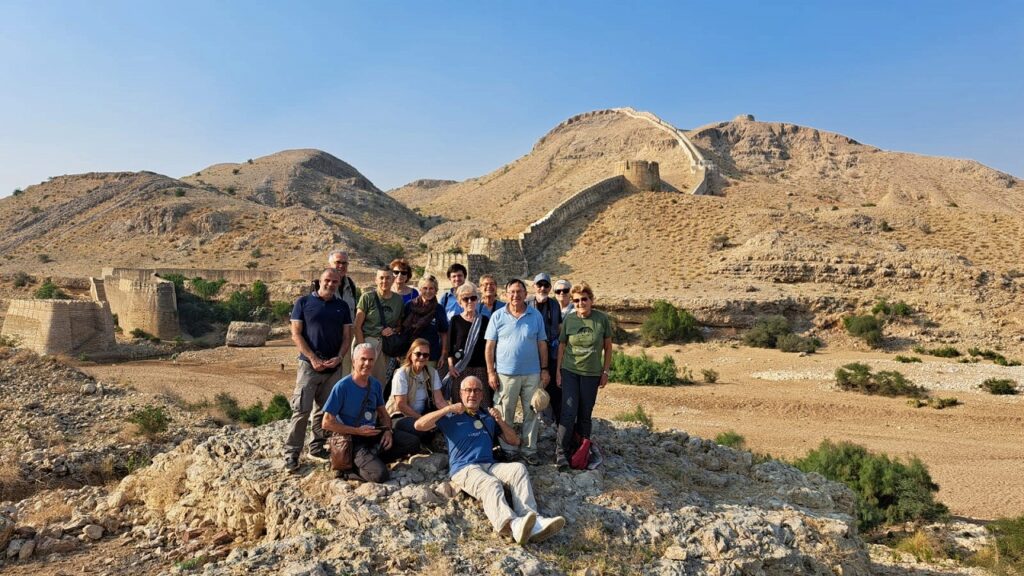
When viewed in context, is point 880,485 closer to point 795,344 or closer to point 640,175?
point 795,344

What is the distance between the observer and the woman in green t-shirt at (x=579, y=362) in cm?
510

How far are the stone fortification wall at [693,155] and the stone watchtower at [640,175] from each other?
9.55 ft

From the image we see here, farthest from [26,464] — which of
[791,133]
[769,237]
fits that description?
[791,133]

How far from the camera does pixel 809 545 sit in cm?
455

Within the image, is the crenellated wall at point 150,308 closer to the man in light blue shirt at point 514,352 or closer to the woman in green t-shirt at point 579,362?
the man in light blue shirt at point 514,352

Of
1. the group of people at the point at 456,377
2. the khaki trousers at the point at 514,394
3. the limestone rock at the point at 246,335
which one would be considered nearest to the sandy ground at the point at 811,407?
the limestone rock at the point at 246,335

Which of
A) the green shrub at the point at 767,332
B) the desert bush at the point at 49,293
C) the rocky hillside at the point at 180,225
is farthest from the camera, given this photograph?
the rocky hillside at the point at 180,225

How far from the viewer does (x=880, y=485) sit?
7.64 metres

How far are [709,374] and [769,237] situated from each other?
33.0 ft

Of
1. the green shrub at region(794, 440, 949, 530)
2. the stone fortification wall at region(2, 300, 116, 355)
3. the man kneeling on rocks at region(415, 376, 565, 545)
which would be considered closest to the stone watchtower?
the stone fortification wall at region(2, 300, 116, 355)

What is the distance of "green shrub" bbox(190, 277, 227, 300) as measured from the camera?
27.0 metres

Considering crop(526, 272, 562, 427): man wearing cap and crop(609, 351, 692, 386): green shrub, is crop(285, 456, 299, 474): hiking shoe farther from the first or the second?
crop(609, 351, 692, 386): green shrub

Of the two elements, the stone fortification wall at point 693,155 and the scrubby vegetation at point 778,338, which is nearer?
the scrubby vegetation at point 778,338

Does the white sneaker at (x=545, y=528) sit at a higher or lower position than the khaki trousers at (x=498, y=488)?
lower
